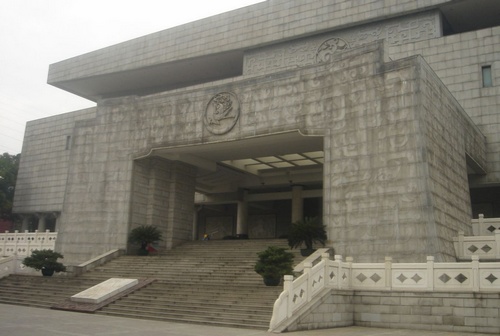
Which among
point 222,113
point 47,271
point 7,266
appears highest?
point 222,113

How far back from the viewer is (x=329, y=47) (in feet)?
93.4

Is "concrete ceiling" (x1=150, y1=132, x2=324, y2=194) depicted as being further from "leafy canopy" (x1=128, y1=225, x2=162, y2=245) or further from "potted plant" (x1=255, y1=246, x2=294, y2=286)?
"potted plant" (x1=255, y1=246, x2=294, y2=286)

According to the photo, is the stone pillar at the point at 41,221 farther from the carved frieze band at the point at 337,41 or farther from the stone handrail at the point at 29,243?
the carved frieze band at the point at 337,41

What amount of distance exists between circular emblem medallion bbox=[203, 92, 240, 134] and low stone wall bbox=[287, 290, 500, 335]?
931 cm

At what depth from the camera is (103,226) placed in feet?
75.3

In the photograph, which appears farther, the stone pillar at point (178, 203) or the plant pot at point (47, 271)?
the stone pillar at point (178, 203)

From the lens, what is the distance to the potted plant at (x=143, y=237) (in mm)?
21906

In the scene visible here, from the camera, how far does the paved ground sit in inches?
400

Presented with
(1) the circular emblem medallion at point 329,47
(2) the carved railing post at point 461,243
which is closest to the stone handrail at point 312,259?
(2) the carved railing post at point 461,243

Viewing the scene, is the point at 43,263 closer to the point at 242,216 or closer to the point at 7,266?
the point at 7,266

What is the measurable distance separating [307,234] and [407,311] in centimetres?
464

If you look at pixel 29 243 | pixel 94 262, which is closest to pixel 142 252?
pixel 94 262

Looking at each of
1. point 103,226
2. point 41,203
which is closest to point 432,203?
point 103,226

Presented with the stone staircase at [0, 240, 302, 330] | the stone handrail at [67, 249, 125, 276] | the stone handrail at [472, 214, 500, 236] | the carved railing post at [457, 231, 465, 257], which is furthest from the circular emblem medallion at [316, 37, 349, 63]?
the stone handrail at [67, 249, 125, 276]
